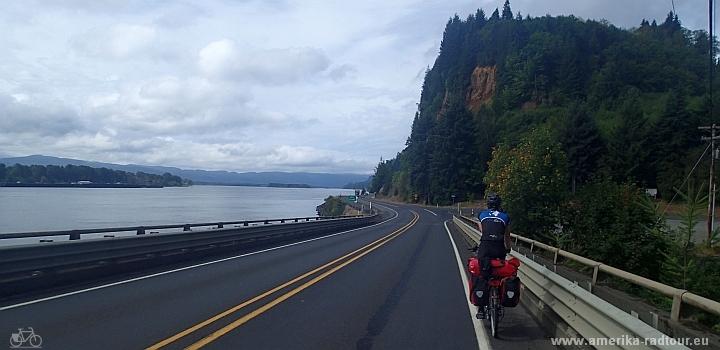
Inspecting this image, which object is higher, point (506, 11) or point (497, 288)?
point (506, 11)

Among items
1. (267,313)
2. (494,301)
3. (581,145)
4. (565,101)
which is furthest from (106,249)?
(565,101)

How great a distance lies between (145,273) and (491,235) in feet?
30.5

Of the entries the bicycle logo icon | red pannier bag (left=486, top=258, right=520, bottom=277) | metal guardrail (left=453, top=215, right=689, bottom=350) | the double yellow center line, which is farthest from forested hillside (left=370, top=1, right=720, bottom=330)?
the bicycle logo icon

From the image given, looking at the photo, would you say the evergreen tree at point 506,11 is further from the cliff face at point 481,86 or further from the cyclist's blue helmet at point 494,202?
the cyclist's blue helmet at point 494,202

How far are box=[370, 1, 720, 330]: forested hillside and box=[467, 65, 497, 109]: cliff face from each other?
36cm

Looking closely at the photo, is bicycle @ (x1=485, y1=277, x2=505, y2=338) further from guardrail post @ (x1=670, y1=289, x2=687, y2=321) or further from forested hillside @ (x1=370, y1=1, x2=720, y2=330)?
forested hillside @ (x1=370, y1=1, x2=720, y2=330)

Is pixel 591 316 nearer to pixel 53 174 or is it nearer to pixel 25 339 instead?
pixel 25 339

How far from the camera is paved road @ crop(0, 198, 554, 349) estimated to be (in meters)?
7.66

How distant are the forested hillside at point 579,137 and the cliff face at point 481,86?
36 cm

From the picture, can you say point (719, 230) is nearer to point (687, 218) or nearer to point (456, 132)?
point (687, 218)

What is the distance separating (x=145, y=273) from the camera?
14273 millimetres

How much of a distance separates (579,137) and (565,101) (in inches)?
2301

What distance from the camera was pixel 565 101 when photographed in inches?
4963

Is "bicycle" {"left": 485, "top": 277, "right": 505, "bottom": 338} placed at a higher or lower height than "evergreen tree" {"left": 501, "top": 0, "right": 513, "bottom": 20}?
lower
